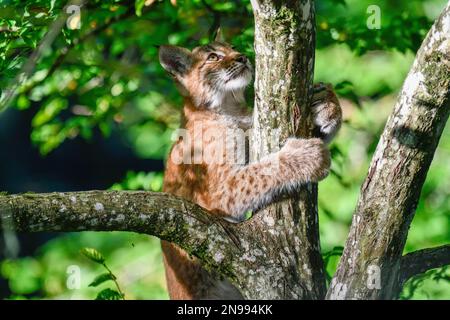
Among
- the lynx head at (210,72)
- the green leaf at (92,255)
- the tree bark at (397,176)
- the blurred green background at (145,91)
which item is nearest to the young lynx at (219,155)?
the lynx head at (210,72)

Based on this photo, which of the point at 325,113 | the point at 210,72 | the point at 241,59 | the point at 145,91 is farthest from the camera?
the point at 145,91

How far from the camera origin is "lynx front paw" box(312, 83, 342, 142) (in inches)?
258

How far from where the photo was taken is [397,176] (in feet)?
16.6

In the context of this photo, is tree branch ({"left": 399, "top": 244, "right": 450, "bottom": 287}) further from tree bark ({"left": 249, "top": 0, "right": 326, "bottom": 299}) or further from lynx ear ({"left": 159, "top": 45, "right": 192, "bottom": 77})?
lynx ear ({"left": 159, "top": 45, "right": 192, "bottom": 77})

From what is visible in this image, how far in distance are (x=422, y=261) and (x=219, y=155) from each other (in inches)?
79.9

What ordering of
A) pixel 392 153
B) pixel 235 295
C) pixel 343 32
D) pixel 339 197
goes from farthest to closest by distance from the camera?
pixel 339 197 < pixel 343 32 < pixel 235 295 < pixel 392 153

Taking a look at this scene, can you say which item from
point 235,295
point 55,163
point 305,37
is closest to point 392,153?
point 305,37

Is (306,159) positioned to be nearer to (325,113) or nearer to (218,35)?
(325,113)

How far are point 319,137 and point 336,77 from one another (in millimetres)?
4205

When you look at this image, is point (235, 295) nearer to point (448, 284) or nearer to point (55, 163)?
point (448, 284)

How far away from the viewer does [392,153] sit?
5.04 meters

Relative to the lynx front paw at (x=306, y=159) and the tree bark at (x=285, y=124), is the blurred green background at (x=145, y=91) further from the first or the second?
the tree bark at (x=285, y=124)

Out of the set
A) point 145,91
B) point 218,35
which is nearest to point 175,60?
point 218,35

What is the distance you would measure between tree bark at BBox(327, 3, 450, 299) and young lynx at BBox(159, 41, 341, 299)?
0.91 metres
